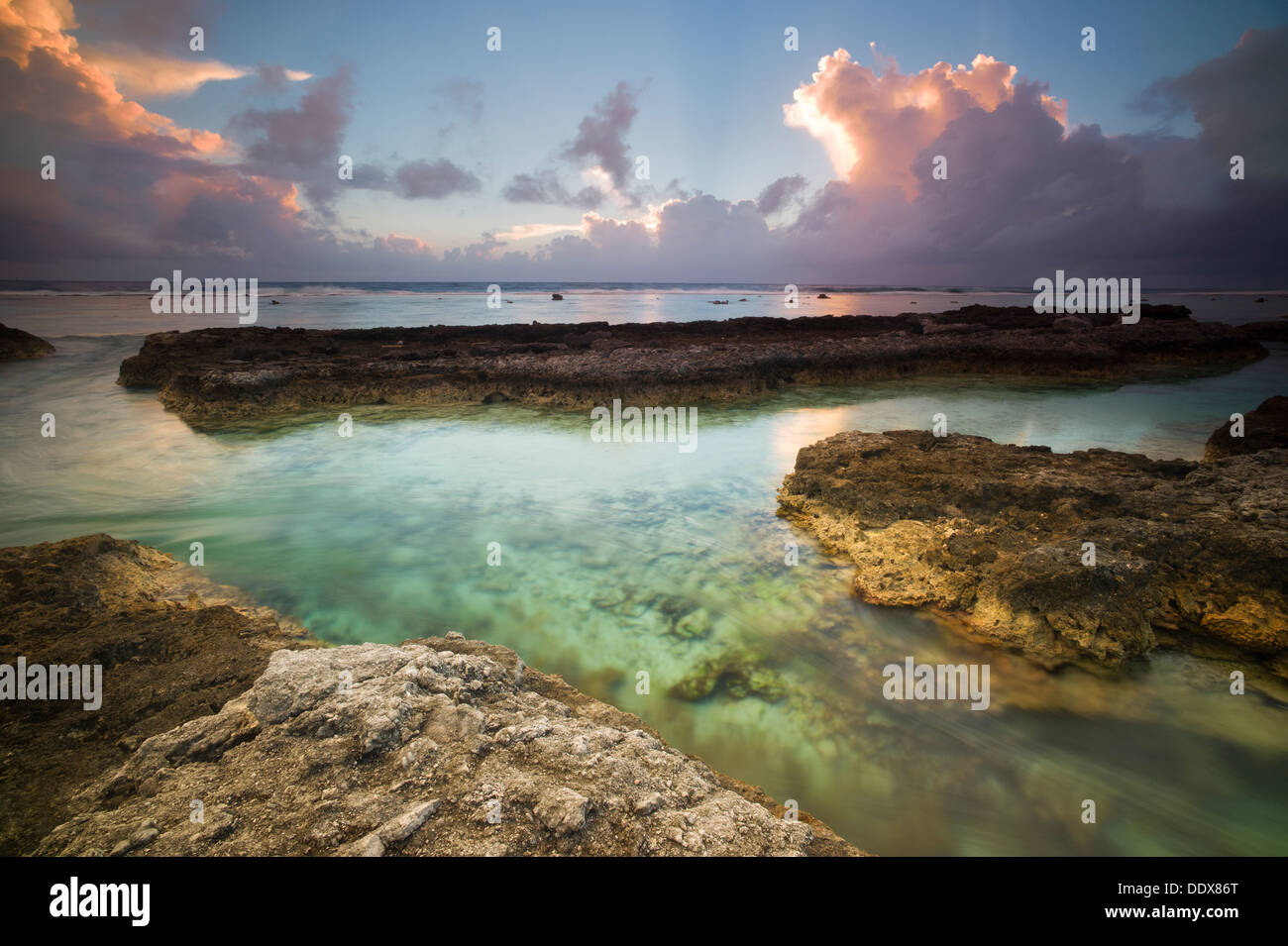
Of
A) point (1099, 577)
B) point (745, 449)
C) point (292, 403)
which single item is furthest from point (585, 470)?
point (292, 403)

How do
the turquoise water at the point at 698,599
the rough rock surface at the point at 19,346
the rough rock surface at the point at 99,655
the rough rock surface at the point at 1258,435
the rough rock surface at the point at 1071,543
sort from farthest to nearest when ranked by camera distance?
the rough rock surface at the point at 19,346 → the rough rock surface at the point at 1258,435 → the rough rock surface at the point at 1071,543 → the turquoise water at the point at 698,599 → the rough rock surface at the point at 99,655

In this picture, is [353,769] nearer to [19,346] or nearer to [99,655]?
[99,655]

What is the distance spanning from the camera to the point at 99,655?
3.75m

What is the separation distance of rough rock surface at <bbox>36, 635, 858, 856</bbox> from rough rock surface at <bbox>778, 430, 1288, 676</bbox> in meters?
3.46

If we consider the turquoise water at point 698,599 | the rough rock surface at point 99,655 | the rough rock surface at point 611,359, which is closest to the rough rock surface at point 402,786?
the rough rock surface at point 99,655

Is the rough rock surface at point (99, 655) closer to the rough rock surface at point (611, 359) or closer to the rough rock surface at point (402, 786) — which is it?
the rough rock surface at point (402, 786)

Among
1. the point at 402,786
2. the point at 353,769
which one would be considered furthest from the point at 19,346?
the point at 402,786

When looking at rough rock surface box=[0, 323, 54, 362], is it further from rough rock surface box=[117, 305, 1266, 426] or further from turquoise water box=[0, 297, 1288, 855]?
turquoise water box=[0, 297, 1288, 855]

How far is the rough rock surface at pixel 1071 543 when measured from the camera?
4879mm

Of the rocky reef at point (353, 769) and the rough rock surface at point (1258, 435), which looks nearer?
the rocky reef at point (353, 769)

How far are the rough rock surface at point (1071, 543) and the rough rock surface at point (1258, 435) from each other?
1.94 m

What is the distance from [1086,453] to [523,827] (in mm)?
9571
